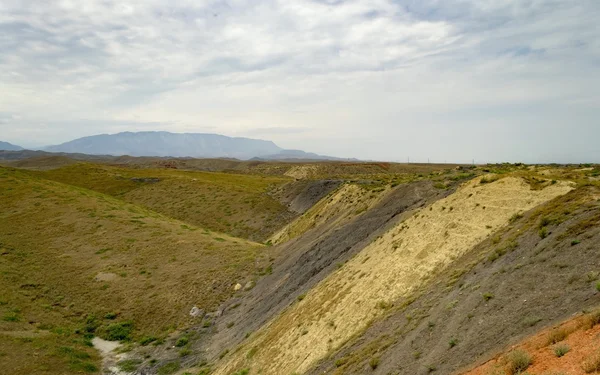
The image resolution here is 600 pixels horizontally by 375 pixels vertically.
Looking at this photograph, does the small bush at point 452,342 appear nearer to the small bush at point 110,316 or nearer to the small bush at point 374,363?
the small bush at point 374,363

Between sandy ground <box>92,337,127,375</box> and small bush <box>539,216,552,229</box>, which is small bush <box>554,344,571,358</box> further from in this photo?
sandy ground <box>92,337,127,375</box>

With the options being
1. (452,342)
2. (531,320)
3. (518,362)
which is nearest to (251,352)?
(452,342)

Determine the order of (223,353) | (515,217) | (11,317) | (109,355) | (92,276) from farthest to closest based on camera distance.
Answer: (92,276) → (11,317) → (109,355) → (223,353) → (515,217)

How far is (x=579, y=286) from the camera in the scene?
12.5 m

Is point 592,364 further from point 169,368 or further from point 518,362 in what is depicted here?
point 169,368

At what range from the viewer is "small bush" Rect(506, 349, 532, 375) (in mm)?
9375

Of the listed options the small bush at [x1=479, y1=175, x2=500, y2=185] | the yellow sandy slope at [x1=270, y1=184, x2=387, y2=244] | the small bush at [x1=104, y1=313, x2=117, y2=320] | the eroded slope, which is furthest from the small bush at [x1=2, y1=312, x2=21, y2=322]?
the small bush at [x1=479, y1=175, x2=500, y2=185]

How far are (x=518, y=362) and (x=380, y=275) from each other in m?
13.5

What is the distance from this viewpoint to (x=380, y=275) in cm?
2295

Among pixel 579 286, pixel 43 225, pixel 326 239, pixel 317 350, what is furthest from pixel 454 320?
pixel 43 225

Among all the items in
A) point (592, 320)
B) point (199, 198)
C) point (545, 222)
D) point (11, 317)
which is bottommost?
point (11, 317)

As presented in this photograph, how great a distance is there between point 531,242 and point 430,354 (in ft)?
28.5

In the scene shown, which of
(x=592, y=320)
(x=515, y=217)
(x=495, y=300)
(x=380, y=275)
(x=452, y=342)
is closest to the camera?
(x=592, y=320)

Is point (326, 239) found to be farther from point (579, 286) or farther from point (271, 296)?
point (579, 286)
